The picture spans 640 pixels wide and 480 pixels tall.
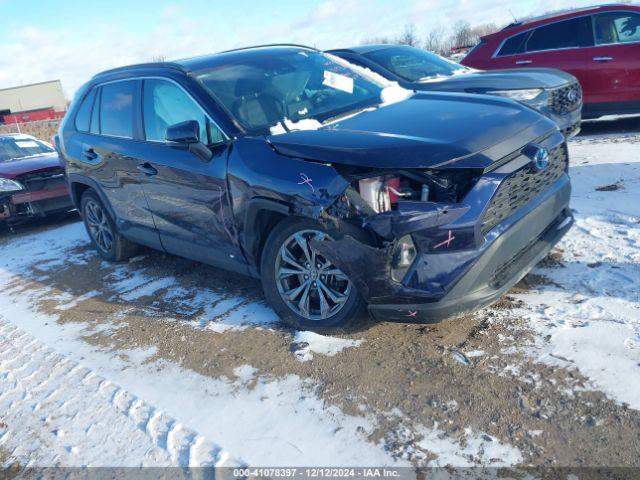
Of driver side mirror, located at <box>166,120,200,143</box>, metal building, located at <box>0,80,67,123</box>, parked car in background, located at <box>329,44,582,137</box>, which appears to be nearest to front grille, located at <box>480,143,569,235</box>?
driver side mirror, located at <box>166,120,200,143</box>

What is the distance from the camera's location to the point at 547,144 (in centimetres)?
356

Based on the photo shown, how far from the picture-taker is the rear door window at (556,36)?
8242mm

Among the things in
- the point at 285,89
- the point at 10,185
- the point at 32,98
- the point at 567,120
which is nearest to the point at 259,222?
the point at 285,89

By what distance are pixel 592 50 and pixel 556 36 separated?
0.60m

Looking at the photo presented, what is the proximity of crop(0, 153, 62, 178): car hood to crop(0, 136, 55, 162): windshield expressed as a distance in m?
0.32

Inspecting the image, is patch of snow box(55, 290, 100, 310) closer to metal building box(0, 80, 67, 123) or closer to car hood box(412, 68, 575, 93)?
car hood box(412, 68, 575, 93)

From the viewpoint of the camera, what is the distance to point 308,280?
3.51 meters

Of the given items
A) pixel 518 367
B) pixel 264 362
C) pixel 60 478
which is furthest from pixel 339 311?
pixel 60 478

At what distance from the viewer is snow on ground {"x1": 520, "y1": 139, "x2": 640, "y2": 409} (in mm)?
2863

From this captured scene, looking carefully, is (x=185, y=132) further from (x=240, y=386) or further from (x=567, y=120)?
(x=567, y=120)

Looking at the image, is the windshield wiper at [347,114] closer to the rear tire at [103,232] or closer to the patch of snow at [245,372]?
the patch of snow at [245,372]

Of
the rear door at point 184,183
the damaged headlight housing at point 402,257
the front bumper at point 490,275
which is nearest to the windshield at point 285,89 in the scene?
the rear door at point 184,183

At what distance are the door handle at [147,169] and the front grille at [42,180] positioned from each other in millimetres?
3820

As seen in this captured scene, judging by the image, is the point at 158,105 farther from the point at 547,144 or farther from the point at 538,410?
the point at 538,410
